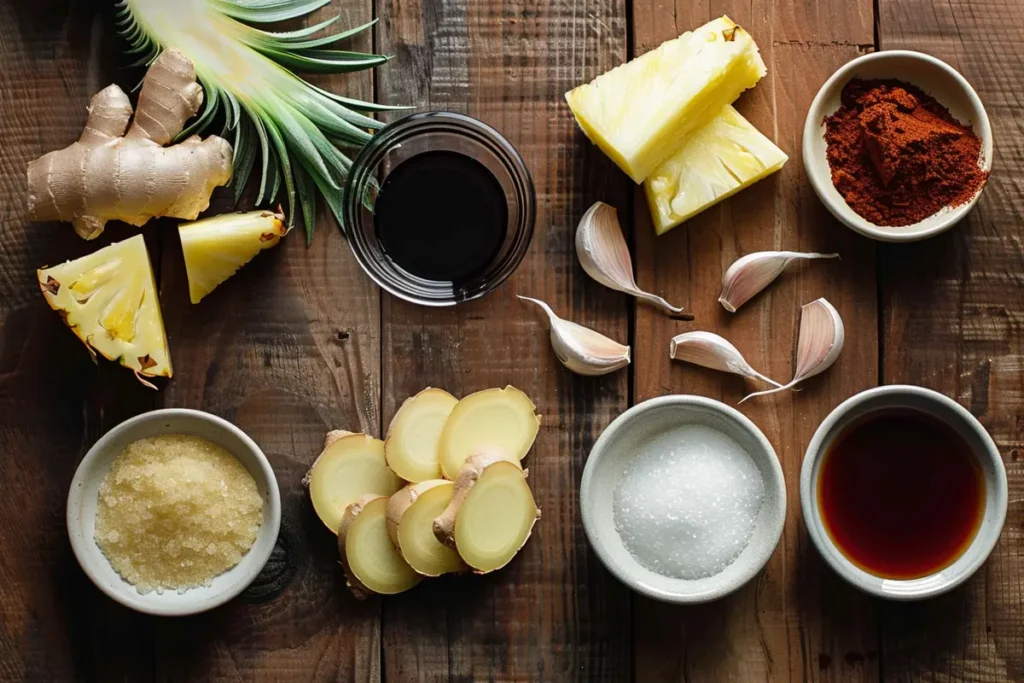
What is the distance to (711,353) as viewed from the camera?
126 cm

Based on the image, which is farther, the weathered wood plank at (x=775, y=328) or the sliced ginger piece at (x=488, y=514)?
the weathered wood plank at (x=775, y=328)

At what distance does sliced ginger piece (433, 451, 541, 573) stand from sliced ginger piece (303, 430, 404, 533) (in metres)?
0.13

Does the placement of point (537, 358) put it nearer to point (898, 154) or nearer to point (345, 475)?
point (345, 475)

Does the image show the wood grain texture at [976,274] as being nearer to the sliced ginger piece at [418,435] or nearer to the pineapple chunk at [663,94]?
the pineapple chunk at [663,94]

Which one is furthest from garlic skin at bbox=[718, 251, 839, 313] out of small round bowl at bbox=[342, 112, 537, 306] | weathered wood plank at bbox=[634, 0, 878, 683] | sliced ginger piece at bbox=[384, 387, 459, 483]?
sliced ginger piece at bbox=[384, 387, 459, 483]

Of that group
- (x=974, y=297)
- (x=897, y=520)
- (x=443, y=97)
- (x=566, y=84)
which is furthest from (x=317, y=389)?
(x=974, y=297)

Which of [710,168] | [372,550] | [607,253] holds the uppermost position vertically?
[710,168]

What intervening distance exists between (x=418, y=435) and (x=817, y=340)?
54cm

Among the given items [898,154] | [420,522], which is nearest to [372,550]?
[420,522]

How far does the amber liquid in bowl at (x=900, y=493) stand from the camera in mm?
1205

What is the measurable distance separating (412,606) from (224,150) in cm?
65

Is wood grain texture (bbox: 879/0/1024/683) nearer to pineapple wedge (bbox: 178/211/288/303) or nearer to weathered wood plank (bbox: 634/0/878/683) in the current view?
weathered wood plank (bbox: 634/0/878/683)

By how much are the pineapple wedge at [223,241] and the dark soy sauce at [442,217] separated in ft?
0.48

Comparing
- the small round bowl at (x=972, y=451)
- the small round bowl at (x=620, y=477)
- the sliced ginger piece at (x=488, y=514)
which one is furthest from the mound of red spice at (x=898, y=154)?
the sliced ginger piece at (x=488, y=514)
